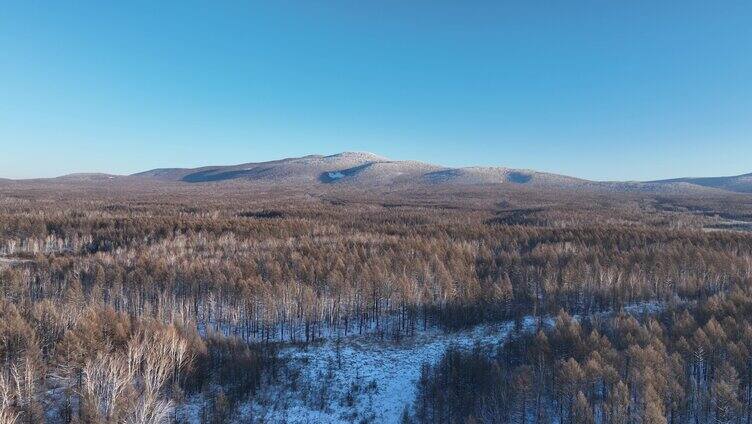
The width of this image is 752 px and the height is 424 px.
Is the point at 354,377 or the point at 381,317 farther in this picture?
the point at 381,317

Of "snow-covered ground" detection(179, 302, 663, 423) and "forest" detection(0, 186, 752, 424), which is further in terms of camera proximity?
"snow-covered ground" detection(179, 302, 663, 423)

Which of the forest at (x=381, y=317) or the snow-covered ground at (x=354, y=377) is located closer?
the forest at (x=381, y=317)

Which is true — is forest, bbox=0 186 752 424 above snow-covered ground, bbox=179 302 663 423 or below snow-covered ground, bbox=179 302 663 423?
above

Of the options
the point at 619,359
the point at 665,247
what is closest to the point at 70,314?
the point at 619,359

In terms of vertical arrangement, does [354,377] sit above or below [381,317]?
below

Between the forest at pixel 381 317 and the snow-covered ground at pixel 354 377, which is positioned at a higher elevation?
the forest at pixel 381 317
